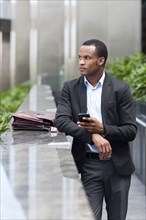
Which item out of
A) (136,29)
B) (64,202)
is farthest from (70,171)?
(136,29)

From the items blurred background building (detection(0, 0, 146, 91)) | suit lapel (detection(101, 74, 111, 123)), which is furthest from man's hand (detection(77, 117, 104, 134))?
blurred background building (detection(0, 0, 146, 91))

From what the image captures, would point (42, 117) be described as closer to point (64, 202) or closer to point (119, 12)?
point (64, 202)

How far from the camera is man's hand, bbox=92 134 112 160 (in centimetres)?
469

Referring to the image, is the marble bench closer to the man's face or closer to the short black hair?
the man's face

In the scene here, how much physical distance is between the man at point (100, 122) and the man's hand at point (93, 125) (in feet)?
0.15

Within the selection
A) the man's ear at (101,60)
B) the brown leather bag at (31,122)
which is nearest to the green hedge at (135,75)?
the brown leather bag at (31,122)

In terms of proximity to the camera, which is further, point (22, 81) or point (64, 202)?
point (22, 81)

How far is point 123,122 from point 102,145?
0.31 meters

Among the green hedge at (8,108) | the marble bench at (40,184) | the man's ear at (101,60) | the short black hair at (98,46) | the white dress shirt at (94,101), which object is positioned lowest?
the green hedge at (8,108)

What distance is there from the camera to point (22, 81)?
40844 millimetres

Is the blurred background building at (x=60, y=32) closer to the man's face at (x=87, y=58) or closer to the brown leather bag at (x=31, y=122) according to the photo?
the brown leather bag at (x=31, y=122)

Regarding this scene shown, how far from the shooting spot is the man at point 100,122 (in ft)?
15.8

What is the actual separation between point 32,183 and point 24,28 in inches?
1494

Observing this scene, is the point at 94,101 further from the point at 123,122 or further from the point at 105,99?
the point at 123,122
